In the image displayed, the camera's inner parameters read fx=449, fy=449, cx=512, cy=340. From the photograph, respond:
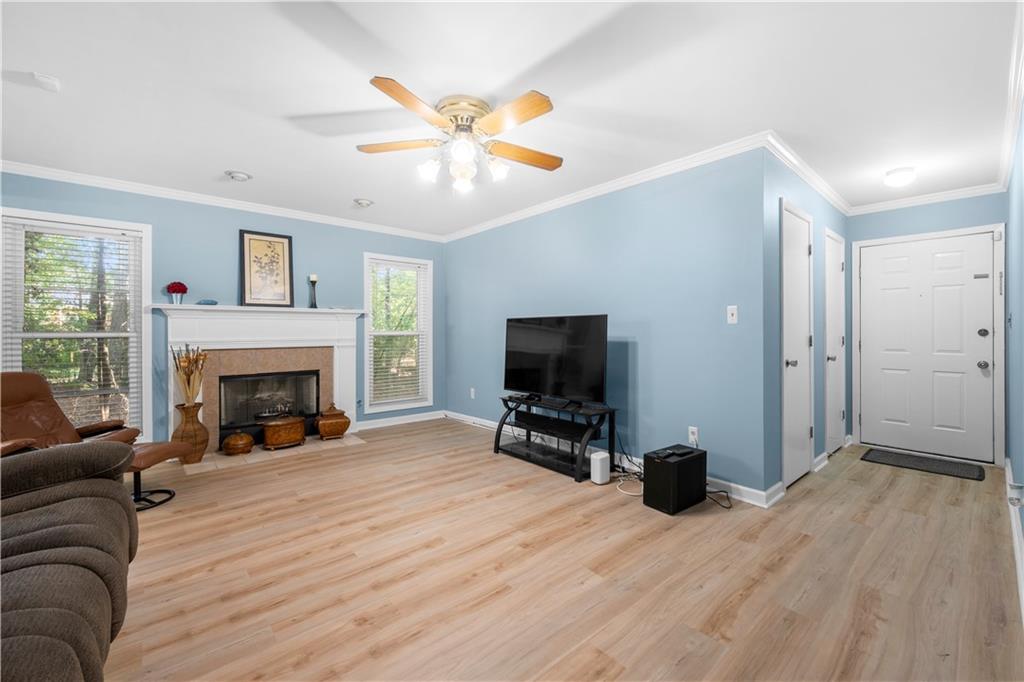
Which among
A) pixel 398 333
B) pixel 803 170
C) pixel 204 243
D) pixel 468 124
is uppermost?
pixel 803 170

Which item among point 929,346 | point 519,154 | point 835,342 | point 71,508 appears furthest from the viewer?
point 835,342

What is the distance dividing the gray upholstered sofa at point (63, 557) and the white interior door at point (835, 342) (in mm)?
4795

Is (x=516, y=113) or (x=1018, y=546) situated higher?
(x=516, y=113)

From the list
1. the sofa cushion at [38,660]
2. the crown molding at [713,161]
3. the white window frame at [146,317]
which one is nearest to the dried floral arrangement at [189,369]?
the white window frame at [146,317]

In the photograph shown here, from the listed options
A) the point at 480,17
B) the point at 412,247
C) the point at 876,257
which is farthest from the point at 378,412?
the point at 876,257

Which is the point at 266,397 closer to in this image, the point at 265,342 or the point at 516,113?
the point at 265,342

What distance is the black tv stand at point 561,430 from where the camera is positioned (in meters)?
3.59

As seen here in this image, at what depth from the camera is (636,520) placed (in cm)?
278

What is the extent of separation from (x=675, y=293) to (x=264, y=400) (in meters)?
4.19

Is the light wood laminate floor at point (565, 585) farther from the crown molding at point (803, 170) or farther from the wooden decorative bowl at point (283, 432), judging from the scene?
the crown molding at point (803, 170)

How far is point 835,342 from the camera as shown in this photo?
4.21 m

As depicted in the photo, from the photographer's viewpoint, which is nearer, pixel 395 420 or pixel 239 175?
pixel 239 175

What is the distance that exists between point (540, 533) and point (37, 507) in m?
2.12

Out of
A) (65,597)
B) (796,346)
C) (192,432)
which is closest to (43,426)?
(192,432)
